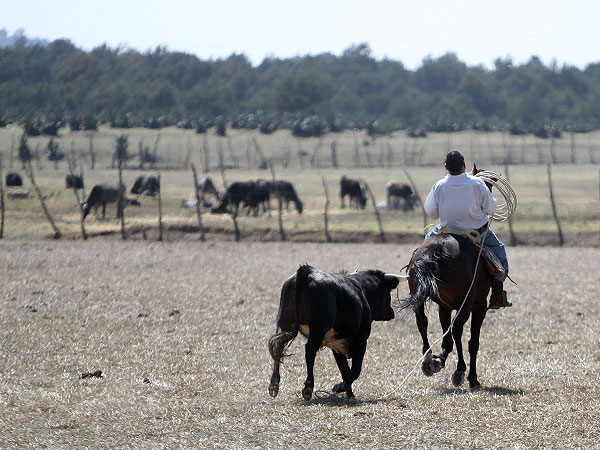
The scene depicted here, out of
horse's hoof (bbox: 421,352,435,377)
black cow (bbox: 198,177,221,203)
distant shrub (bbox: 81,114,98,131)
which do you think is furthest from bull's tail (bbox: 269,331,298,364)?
distant shrub (bbox: 81,114,98,131)

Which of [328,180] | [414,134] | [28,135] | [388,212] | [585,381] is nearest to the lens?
[585,381]

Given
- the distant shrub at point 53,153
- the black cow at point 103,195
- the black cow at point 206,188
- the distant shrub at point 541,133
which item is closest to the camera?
the black cow at point 103,195

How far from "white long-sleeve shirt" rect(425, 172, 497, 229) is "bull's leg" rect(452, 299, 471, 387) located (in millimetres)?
791

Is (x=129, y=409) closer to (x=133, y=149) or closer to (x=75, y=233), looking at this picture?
(x=75, y=233)

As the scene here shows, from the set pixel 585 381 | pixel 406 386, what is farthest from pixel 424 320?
pixel 585 381

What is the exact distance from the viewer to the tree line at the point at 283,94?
212 ft

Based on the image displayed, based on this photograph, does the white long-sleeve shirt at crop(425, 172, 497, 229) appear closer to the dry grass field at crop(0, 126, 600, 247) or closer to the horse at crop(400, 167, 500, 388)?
the horse at crop(400, 167, 500, 388)

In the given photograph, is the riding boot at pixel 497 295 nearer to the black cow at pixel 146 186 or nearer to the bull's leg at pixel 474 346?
the bull's leg at pixel 474 346

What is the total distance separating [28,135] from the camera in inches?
1967

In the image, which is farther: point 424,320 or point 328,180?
point 328,180

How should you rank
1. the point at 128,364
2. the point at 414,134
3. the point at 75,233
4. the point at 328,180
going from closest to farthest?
the point at 128,364, the point at 75,233, the point at 328,180, the point at 414,134

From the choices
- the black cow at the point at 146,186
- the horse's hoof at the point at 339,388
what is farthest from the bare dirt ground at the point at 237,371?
the black cow at the point at 146,186

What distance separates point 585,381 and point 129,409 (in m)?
4.14

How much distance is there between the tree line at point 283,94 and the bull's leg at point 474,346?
4387 centimetres
